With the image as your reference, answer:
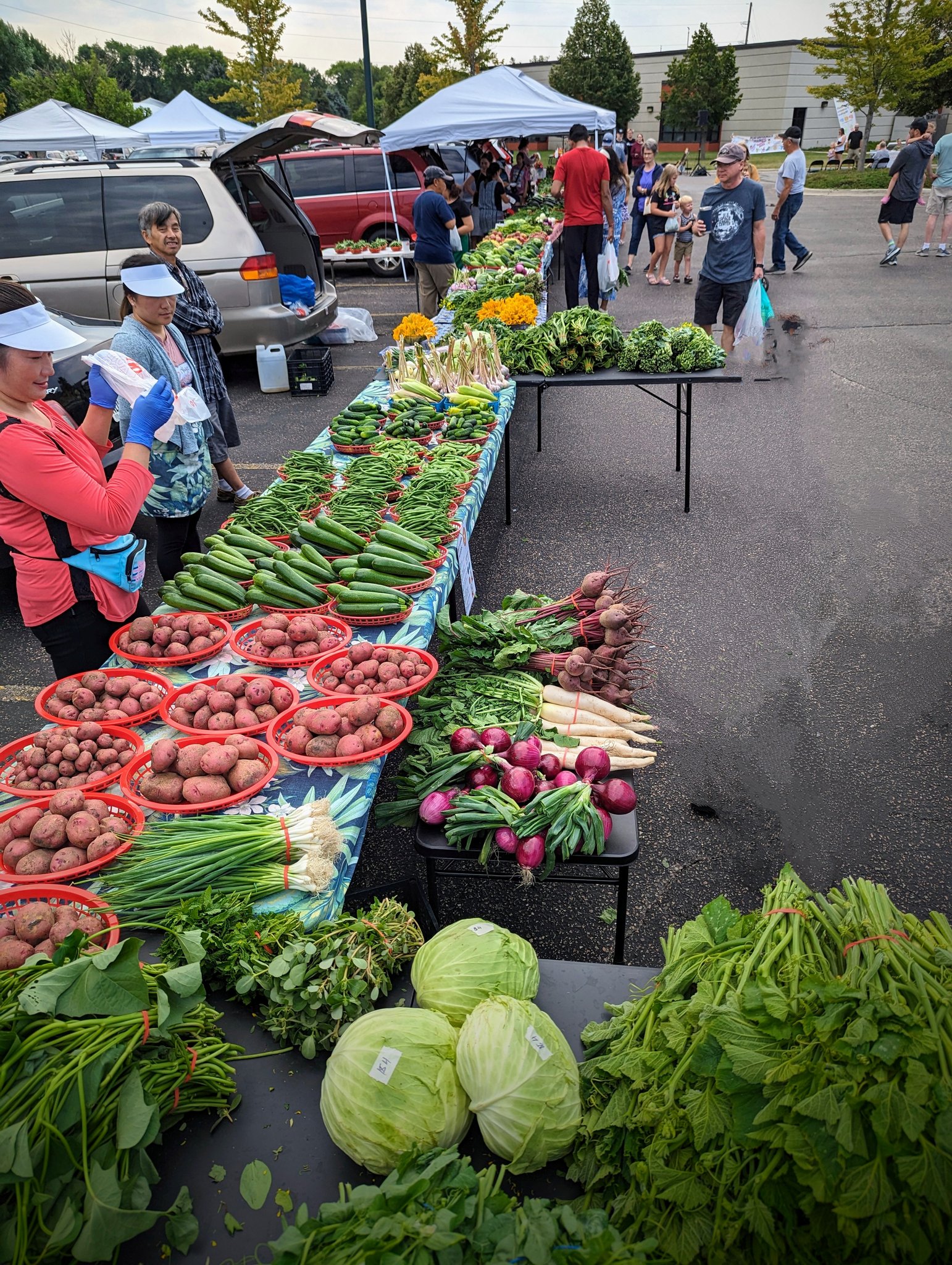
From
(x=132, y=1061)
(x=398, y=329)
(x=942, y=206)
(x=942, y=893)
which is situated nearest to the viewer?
(x=132, y=1061)

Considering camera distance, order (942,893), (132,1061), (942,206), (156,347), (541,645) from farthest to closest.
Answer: (942,206) → (156,347) → (541,645) → (942,893) → (132,1061)

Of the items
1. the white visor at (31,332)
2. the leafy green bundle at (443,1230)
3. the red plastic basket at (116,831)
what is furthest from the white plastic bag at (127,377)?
the leafy green bundle at (443,1230)

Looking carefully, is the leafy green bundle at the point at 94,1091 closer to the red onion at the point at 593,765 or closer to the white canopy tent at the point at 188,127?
the red onion at the point at 593,765

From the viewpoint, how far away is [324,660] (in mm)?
2809

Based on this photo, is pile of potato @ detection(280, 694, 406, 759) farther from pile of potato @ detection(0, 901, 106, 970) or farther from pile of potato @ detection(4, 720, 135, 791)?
pile of potato @ detection(0, 901, 106, 970)

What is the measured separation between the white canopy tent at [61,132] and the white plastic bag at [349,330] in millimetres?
11136

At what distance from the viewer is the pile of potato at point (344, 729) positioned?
2.39 metres

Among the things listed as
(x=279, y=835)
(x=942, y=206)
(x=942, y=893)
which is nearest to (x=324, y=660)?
(x=279, y=835)

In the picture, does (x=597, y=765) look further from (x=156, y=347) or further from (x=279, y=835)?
(x=156, y=347)

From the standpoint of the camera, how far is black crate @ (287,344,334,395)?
30.1 ft

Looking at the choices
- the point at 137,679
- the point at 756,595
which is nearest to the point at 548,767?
the point at 137,679

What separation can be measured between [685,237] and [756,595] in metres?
10.5

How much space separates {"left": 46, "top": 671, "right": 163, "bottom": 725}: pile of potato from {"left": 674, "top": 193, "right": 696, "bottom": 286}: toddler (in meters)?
12.0

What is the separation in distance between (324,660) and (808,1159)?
203 cm
